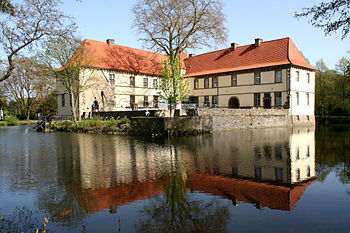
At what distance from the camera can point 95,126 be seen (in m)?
27.9

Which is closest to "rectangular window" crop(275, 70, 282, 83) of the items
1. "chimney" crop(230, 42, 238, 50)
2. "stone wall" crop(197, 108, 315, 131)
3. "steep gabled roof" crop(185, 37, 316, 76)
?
"steep gabled roof" crop(185, 37, 316, 76)

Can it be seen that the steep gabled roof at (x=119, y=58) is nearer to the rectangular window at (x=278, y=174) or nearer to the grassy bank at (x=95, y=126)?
the grassy bank at (x=95, y=126)

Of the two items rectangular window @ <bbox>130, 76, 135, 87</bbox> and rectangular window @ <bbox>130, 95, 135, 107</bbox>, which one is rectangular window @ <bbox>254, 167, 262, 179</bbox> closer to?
rectangular window @ <bbox>130, 95, 135, 107</bbox>

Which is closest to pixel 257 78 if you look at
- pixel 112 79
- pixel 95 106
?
pixel 112 79

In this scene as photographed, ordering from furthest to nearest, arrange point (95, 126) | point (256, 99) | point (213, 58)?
point (213, 58) → point (256, 99) → point (95, 126)

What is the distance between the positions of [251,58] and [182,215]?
34.6 metres

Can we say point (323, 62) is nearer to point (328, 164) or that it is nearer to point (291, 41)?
point (291, 41)

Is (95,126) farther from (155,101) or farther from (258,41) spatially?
(258,41)

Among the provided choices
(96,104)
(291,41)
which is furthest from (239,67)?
(96,104)

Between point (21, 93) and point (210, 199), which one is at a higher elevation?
point (21, 93)

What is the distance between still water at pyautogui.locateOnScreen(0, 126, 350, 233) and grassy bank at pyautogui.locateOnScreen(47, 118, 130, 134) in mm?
13698

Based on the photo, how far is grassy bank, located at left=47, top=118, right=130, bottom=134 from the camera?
25823 millimetres

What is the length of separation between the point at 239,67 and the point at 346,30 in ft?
100

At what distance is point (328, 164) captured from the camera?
1084cm
